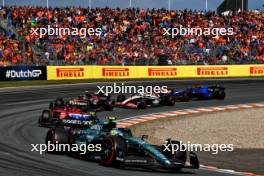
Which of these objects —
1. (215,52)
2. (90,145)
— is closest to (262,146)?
(90,145)

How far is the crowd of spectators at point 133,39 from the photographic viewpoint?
134ft

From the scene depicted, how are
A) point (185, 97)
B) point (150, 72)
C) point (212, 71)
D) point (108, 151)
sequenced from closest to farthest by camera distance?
point (108, 151)
point (185, 97)
point (150, 72)
point (212, 71)

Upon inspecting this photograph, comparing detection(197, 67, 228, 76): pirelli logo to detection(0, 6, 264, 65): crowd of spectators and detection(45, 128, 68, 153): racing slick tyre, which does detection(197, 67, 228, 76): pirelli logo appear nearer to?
detection(0, 6, 264, 65): crowd of spectators

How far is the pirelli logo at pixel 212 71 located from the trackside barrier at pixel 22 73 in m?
11.8

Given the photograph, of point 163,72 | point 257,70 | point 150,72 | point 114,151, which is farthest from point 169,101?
point 257,70

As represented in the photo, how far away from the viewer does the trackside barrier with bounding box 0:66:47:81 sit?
37500mm

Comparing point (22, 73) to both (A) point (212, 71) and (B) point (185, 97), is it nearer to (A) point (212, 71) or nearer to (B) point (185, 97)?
(B) point (185, 97)

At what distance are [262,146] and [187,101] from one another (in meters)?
13.0

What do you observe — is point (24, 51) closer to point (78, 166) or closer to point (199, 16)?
point (199, 16)

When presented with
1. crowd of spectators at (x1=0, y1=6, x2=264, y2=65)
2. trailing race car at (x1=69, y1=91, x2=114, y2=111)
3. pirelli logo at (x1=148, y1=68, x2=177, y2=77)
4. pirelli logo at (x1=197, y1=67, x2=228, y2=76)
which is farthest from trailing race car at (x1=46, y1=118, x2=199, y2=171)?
pirelli logo at (x1=197, y1=67, x2=228, y2=76)

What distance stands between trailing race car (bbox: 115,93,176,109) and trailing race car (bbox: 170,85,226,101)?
59.1 inches

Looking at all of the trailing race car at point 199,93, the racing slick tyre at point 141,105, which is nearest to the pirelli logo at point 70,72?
the trailing race car at point 199,93

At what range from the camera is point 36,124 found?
825 inches

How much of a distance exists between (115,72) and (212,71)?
7720mm
